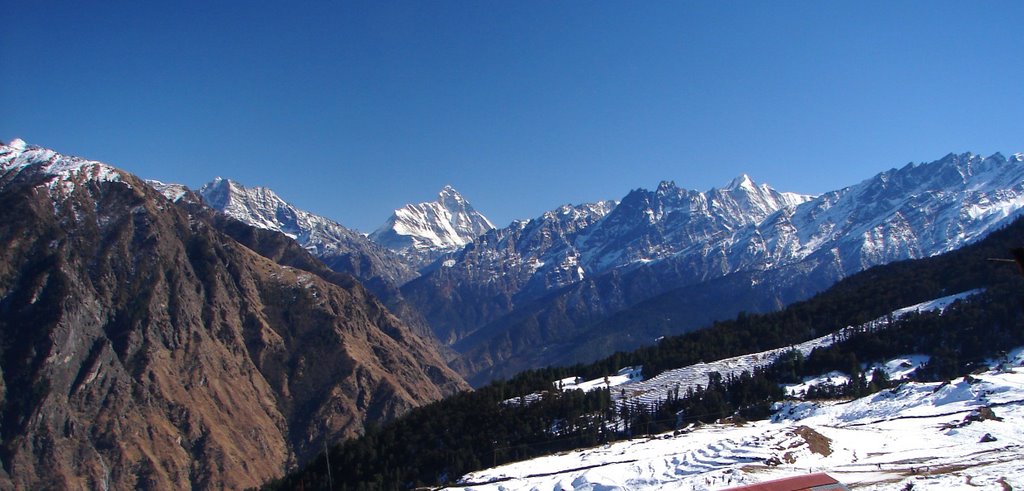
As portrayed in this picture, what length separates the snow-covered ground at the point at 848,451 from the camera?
343 ft

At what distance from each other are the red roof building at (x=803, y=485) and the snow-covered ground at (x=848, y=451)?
20.1 ft

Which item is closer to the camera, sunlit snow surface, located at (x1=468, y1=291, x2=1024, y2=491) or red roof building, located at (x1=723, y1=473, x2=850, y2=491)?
red roof building, located at (x1=723, y1=473, x2=850, y2=491)

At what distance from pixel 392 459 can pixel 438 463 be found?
17.2 m

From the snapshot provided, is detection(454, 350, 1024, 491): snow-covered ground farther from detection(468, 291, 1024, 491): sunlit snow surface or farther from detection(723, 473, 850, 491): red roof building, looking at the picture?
detection(723, 473, 850, 491): red roof building

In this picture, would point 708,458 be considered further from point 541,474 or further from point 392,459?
point 392,459

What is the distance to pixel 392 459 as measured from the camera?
194 meters

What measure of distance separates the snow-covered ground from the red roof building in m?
6.12

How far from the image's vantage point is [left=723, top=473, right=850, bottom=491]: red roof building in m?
92.7

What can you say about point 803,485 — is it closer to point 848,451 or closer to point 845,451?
point 845,451

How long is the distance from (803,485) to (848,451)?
107 feet

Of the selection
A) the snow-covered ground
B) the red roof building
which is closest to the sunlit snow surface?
the snow-covered ground

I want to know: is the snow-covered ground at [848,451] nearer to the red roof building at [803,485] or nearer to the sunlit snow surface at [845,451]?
the sunlit snow surface at [845,451]

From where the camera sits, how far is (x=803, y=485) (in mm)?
94625

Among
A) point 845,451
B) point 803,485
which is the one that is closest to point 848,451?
point 845,451
